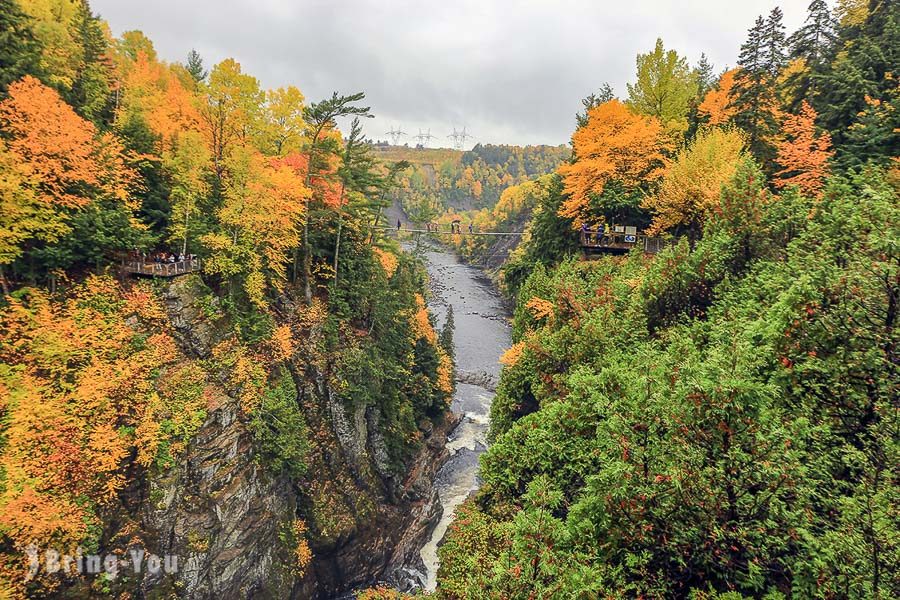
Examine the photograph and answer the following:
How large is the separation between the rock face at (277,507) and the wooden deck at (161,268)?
0.70 meters

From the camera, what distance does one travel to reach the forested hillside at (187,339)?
61.2 ft

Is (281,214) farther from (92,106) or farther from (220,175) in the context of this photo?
(92,106)

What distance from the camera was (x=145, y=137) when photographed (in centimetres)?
2598

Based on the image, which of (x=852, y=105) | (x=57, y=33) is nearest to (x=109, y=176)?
(x=57, y=33)

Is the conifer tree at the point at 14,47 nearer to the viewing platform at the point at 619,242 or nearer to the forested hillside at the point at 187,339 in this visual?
the forested hillside at the point at 187,339

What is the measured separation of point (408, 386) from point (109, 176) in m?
30.5

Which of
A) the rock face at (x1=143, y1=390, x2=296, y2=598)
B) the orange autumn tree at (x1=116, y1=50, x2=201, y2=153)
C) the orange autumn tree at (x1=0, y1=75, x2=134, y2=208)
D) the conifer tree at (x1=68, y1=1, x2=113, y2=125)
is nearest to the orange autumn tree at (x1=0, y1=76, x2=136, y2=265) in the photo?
the orange autumn tree at (x1=0, y1=75, x2=134, y2=208)

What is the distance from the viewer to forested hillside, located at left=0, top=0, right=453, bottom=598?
1864 centimetres

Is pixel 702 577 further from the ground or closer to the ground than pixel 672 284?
closer to the ground

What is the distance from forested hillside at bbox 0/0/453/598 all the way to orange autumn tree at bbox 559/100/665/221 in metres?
17.1

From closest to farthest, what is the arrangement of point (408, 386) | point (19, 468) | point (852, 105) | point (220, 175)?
point (19, 468), point (852, 105), point (220, 175), point (408, 386)

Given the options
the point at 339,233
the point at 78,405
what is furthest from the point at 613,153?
the point at 78,405

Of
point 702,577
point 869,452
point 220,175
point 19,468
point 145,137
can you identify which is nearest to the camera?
point 869,452

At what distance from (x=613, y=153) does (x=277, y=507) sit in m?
35.0
